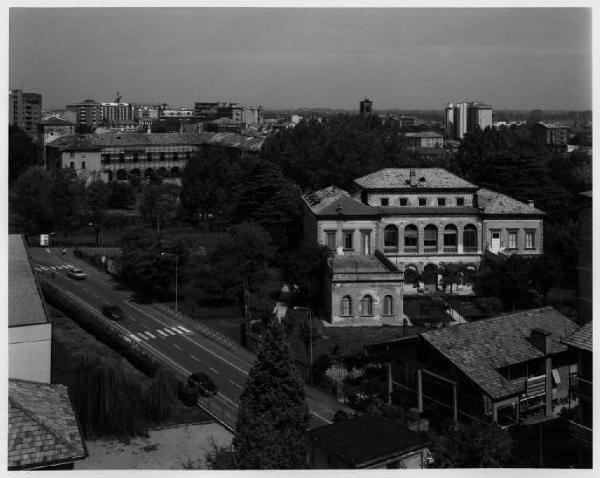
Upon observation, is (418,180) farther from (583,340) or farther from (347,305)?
(583,340)

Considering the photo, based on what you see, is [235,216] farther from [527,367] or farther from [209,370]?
[527,367]

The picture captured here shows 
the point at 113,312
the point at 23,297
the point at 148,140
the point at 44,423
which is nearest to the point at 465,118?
the point at 148,140

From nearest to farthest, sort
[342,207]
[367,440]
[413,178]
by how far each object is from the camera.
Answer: [367,440], [342,207], [413,178]

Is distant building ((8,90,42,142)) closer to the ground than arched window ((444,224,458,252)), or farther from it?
farther from it

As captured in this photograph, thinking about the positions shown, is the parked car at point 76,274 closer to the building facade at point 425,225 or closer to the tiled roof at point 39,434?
the building facade at point 425,225

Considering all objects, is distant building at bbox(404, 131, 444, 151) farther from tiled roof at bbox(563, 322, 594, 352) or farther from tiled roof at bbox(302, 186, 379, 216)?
tiled roof at bbox(563, 322, 594, 352)

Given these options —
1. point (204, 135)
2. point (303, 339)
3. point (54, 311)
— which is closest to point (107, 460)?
point (303, 339)

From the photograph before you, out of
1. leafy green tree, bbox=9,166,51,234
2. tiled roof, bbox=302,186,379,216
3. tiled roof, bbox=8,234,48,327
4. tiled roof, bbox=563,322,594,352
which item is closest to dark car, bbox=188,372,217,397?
tiled roof, bbox=8,234,48,327
